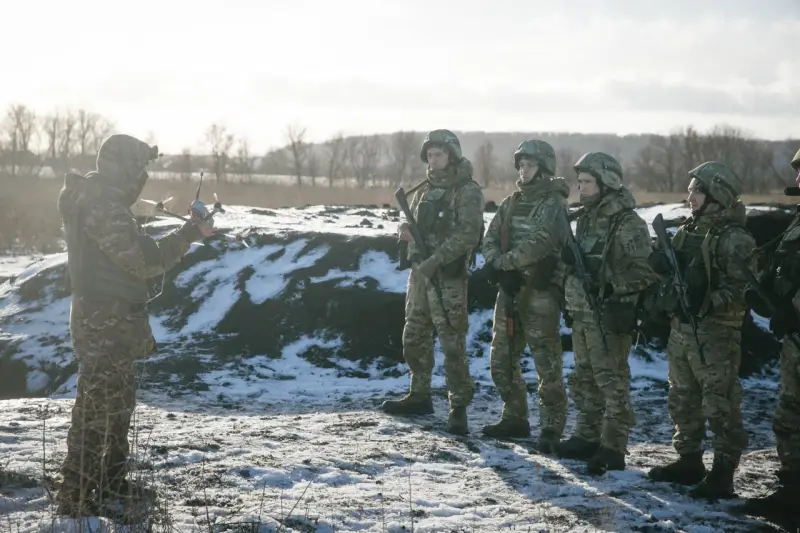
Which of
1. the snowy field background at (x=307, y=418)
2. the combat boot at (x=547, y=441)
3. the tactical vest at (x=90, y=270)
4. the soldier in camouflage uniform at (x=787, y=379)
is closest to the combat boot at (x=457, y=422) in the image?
the snowy field background at (x=307, y=418)

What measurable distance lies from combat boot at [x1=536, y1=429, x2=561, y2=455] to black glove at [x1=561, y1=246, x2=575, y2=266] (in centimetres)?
143

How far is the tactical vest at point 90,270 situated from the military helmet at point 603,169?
135 inches

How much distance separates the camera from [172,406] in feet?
26.2

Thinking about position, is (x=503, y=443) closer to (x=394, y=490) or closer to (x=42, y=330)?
(x=394, y=490)

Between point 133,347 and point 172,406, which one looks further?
point 172,406

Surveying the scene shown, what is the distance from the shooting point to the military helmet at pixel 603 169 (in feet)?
19.0

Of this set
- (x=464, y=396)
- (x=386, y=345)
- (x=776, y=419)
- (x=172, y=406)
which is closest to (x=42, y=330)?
(x=172, y=406)

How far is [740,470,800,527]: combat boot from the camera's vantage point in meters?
4.75

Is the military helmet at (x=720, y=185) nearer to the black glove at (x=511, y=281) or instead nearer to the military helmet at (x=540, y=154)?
the military helmet at (x=540, y=154)

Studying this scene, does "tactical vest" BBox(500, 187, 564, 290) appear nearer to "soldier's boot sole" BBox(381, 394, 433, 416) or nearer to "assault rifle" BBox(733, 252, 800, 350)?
"assault rifle" BBox(733, 252, 800, 350)

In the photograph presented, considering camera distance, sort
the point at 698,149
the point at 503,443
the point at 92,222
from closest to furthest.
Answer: the point at 92,222
the point at 503,443
the point at 698,149

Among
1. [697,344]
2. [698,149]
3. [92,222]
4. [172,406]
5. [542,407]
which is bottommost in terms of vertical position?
[172,406]

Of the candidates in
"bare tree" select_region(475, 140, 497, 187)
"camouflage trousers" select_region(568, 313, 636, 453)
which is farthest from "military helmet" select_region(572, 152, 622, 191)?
"bare tree" select_region(475, 140, 497, 187)

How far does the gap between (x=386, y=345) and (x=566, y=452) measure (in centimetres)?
483
